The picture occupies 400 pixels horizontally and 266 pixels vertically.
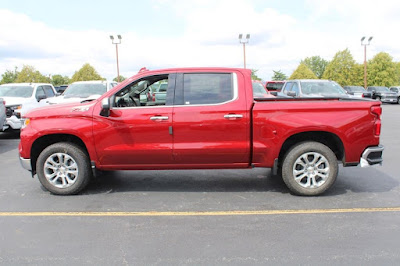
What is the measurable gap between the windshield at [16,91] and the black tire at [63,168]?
8.18 m

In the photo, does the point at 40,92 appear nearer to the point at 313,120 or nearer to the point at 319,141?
the point at 319,141

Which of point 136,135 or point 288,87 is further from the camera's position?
point 288,87

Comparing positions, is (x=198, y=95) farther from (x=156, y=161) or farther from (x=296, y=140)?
(x=296, y=140)

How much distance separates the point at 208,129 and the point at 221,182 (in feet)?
4.29

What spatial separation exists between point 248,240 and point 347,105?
98.7 inches

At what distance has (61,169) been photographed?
5.37 metres

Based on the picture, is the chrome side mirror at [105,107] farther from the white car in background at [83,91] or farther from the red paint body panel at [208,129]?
the white car in background at [83,91]

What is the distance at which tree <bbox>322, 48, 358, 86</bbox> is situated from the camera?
55.1m

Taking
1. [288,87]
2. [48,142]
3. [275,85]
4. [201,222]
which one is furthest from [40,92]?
[275,85]

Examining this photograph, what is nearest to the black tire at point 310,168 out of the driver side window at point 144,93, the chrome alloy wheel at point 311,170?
the chrome alloy wheel at point 311,170

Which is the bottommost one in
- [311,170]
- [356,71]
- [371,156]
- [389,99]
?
[311,170]

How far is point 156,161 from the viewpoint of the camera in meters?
5.27

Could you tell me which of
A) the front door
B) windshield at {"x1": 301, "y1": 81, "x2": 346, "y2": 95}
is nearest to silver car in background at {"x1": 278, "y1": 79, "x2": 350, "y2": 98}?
windshield at {"x1": 301, "y1": 81, "x2": 346, "y2": 95}

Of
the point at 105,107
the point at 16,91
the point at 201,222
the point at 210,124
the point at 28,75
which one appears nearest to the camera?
the point at 201,222
